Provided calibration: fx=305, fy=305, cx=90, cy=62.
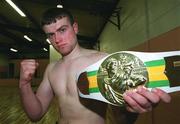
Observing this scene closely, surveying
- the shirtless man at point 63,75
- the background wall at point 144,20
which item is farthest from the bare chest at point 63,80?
the background wall at point 144,20

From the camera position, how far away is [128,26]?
561cm

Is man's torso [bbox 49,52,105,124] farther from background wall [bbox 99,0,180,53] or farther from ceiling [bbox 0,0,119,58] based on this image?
ceiling [bbox 0,0,119,58]

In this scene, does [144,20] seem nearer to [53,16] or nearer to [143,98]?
[53,16]

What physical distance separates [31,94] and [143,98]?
2.43 ft

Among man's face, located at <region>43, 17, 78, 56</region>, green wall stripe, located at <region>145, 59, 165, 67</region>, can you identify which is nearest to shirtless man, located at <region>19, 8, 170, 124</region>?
man's face, located at <region>43, 17, 78, 56</region>

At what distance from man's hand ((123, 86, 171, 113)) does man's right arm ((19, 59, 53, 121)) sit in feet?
2.05

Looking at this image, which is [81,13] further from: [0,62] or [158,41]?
[0,62]

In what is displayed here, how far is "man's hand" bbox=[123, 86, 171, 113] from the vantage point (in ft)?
3.10

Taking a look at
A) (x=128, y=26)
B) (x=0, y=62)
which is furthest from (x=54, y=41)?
(x=0, y=62)

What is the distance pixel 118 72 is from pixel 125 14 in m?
5.10

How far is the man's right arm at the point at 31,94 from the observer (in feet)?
4.79

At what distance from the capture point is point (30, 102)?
1.53 meters

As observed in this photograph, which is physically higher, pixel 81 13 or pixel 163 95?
pixel 81 13

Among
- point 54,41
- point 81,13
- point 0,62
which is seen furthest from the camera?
point 0,62
